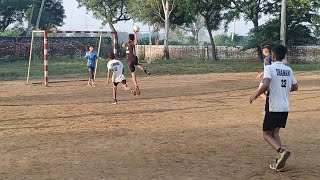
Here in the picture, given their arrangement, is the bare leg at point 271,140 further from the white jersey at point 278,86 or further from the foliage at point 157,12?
the foliage at point 157,12

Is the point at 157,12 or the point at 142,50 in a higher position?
the point at 157,12

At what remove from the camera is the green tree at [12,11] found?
Result: 50562 millimetres

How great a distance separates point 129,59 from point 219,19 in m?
28.1

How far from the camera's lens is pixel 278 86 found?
7156 millimetres

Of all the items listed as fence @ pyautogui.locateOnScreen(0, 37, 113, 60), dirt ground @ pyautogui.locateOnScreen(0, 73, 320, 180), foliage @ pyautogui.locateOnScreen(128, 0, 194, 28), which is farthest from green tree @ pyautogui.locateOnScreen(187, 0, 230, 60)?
dirt ground @ pyautogui.locateOnScreen(0, 73, 320, 180)

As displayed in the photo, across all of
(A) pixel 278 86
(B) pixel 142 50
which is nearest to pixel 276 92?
(A) pixel 278 86

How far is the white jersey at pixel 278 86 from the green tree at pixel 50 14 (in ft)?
170

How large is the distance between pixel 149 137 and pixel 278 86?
318 cm

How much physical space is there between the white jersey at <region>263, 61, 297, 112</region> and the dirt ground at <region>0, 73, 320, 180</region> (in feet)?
2.98

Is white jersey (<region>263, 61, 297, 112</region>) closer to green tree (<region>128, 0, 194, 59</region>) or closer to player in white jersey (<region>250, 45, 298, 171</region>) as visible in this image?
player in white jersey (<region>250, 45, 298, 171</region>)

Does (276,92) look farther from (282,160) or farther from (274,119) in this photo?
(282,160)

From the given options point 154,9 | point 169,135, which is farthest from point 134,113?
point 154,9

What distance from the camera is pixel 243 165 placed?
7.34 meters

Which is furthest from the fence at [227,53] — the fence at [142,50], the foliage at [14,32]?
the foliage at [14,32]
